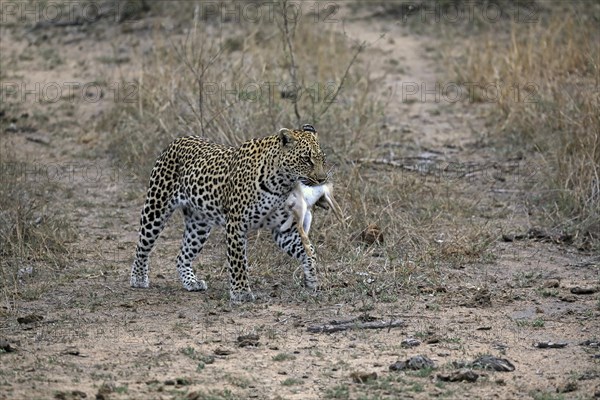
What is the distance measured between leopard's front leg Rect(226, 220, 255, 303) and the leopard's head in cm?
61

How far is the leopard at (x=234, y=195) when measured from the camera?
31.2ft

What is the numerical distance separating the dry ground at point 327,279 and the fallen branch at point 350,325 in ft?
0.21

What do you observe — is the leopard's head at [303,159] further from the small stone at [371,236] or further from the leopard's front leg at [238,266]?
the small stone at [371,236]

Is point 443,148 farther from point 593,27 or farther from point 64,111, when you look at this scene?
point 64,111

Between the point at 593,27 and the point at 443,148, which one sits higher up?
the point at 593,27

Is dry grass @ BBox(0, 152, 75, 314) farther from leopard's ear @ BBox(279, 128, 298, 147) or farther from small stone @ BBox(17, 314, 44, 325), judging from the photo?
leopard's ear @ BBox(279, 128, 298, 147)

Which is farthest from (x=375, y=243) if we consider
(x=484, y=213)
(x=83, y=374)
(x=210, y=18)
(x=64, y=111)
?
(x=210, y=18)

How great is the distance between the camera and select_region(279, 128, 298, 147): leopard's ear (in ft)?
31.1

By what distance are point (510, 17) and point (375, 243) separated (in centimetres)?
823

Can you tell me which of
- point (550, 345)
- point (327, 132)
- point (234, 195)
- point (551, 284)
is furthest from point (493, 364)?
point (327, 132)

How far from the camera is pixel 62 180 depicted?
1347cm

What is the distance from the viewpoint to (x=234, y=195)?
9.68 meters

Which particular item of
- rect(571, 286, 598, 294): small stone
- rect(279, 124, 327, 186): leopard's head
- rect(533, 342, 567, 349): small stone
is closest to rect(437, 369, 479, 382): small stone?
rect(533, 342, 567, 349): small stone

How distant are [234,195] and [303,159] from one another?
0.66 meters
